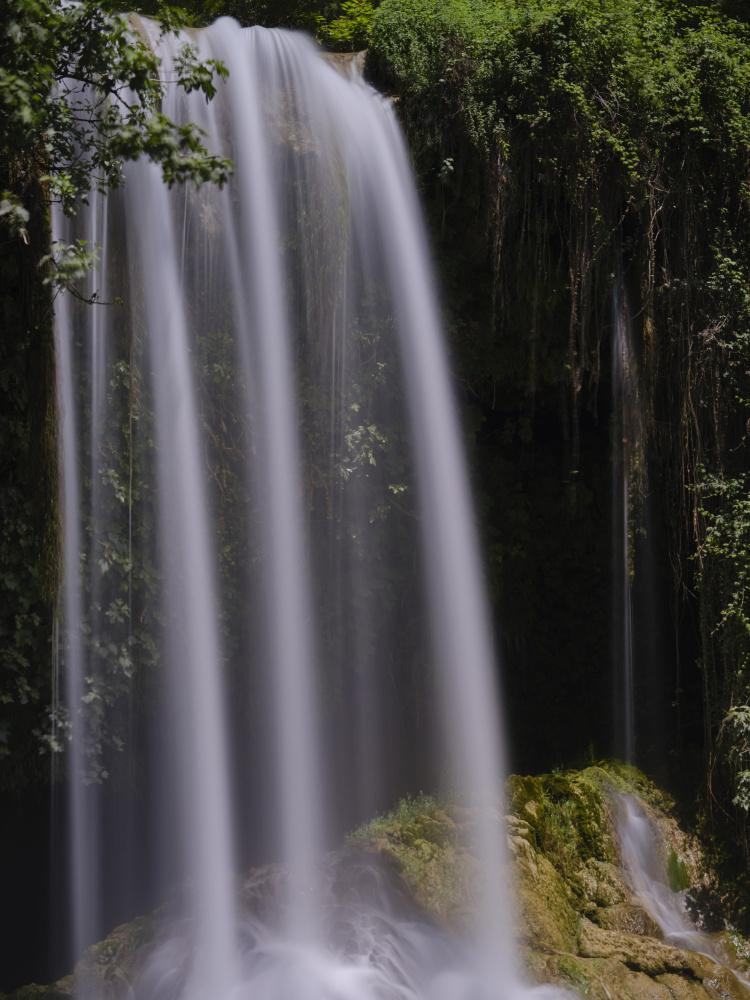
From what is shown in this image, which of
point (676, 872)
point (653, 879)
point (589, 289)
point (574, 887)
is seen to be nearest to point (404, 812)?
point (574, 887)

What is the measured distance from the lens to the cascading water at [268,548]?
539 cm

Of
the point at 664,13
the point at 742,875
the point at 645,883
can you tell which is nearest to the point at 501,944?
the point at 645,883

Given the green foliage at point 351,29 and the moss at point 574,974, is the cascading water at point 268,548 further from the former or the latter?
the green foliage at point 351,29

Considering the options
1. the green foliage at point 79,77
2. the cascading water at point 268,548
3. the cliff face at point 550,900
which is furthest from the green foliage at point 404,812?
the green foliage at point 79,77

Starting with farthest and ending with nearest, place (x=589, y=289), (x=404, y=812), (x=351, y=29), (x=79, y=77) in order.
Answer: (x=351, y=29), (x=589, y=289), (x=404, y=812), (x=79, y=77)

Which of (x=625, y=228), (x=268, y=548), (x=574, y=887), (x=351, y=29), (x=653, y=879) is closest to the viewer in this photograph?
(x=574, y=887)

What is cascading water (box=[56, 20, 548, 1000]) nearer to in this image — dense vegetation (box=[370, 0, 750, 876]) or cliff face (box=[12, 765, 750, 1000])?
cliff face (box=[12, 765, 750, 1000])

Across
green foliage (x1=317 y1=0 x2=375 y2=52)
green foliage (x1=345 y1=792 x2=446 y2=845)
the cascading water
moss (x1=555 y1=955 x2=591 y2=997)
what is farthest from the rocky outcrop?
green foliage (x1=317 y1=0 x2=375 y2=52)

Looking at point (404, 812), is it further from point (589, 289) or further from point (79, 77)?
point (79, 77)

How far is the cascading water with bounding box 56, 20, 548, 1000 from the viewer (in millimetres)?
5391

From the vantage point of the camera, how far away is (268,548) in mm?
6457

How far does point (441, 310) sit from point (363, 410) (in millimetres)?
1166

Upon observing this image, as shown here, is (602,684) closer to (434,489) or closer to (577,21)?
(434,489)

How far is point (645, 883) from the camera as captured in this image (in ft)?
19.0
